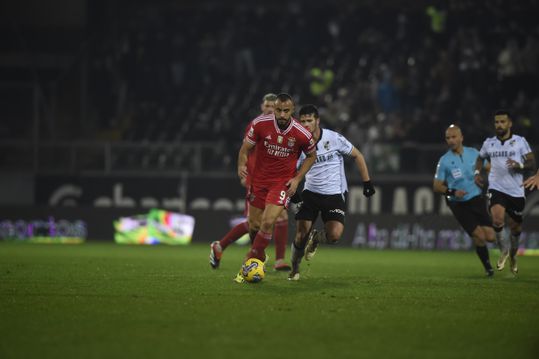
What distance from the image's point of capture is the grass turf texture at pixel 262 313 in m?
7.38

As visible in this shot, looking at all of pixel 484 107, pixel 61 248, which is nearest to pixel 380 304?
pixel 61 248

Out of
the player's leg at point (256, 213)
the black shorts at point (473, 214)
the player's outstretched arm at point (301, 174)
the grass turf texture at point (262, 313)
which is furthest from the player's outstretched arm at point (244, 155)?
the black shorts at point (473, 214)

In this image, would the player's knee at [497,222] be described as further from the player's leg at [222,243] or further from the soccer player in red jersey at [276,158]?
the soccer player in red jersey at [276,158]

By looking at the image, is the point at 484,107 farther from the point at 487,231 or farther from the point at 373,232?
the point at 487,231

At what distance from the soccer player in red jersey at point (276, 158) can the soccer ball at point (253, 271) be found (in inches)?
7.6

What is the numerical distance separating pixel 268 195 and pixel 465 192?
3828 mm

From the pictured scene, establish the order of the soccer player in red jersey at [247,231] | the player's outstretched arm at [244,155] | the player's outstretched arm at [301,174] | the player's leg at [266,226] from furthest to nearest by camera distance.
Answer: the soccer player in red jersey at [247,231] → the player's outstretched arm at [244,155] → the player's outstretched arm at [301,174] → the player's leg at [266,226]

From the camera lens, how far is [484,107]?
25906 millimetres

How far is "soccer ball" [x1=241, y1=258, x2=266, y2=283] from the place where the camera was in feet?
40.4

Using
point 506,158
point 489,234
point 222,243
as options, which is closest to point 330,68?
point 506,158

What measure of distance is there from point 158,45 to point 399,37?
7351 mm

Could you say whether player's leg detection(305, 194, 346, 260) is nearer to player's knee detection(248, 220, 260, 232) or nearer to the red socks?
player's knee detection(248, 220, 260, 232)

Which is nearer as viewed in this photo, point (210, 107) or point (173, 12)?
point (210, 107)

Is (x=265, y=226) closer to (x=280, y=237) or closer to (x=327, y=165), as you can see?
(x=327, y=165)
